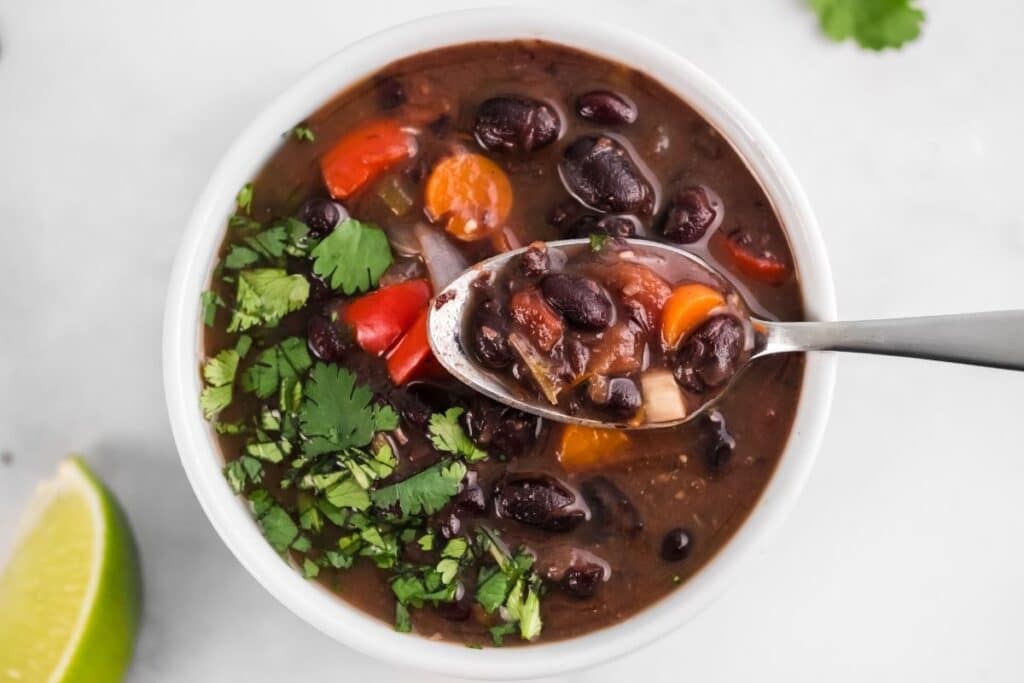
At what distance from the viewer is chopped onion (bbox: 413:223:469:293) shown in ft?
9.66

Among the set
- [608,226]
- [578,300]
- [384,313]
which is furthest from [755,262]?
[384,313]

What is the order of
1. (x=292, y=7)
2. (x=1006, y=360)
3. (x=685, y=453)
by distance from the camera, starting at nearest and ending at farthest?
1. (x=1006, y=360)
2. (x=685, y=453)
3. (x=292, y=7)

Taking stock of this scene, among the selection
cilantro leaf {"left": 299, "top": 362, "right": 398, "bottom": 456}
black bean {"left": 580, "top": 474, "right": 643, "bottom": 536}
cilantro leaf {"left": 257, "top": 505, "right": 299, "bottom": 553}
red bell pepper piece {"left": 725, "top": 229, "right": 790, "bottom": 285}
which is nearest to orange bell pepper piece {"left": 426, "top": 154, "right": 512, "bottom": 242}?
cilantro leaf {"left": 299, "top": 362, "right": 398, "bottom": 456}

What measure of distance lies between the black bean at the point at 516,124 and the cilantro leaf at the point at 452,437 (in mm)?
710

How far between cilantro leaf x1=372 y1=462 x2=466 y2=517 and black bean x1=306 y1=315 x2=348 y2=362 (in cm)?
37

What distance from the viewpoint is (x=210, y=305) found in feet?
9.64

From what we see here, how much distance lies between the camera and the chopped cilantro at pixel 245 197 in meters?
2.89

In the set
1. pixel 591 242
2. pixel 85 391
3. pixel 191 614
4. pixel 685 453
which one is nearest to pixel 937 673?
pixel 685 453

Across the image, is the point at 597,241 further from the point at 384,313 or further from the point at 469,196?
the point at 384,313

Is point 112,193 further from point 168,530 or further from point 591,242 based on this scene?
point 591,242

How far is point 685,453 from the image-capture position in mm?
2934

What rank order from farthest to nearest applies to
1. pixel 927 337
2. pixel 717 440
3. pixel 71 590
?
pixel 71 590 → pixel 717 440 → pixel 927 337

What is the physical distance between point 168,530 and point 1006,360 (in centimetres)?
243

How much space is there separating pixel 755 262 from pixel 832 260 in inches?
23.4
